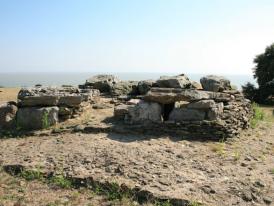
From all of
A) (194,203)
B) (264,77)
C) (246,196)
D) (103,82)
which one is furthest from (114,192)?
(264,77)

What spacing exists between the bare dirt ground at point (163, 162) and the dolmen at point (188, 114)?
38 centimetres

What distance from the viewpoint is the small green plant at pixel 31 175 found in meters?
9.84

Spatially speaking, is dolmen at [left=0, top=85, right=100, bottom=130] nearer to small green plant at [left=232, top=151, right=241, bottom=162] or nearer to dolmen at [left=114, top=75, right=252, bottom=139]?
dolmen at [left=114, top=75, right=252, bottom=139]

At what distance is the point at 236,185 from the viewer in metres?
9.30

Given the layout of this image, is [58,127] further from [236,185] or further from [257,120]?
[257,120]

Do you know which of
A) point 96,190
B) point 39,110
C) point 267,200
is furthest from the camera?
point 39,110

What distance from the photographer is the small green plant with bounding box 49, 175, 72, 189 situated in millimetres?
9383

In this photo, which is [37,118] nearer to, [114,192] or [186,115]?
[186,115]

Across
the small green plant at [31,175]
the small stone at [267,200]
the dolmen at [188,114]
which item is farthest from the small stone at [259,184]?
the small green plant at [31,175]

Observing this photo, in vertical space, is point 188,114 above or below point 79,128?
above

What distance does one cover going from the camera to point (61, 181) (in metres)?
9.50

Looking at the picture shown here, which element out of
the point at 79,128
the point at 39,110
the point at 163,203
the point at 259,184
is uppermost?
the point at 39,110

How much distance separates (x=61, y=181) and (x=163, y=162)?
8.12 feet

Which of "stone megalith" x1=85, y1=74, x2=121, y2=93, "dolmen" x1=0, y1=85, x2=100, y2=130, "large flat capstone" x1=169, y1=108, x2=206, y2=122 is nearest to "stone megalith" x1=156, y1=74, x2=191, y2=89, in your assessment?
"large flat capstone" x1=169, y1=108, x2=206, y2=122
